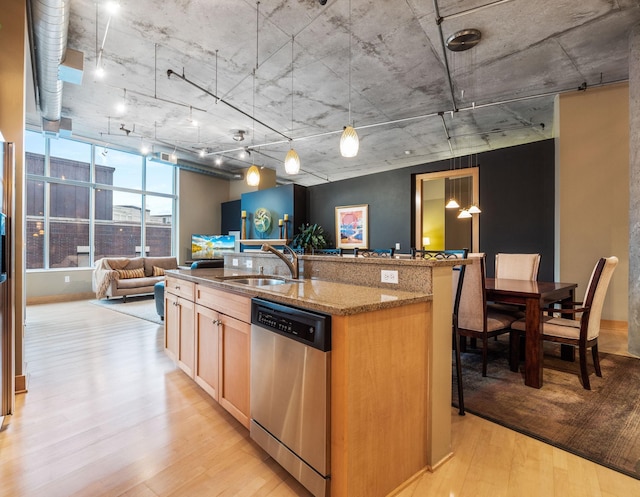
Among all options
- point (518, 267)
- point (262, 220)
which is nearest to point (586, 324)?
point (518, 267)

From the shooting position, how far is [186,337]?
8.60ft

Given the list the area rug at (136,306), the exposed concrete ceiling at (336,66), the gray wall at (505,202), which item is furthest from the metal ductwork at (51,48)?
the gray wall at (505,202)

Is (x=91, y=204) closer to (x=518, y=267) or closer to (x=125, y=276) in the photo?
(x=125, y=276)

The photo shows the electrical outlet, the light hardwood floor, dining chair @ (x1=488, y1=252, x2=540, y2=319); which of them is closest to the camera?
the light hardwood floor

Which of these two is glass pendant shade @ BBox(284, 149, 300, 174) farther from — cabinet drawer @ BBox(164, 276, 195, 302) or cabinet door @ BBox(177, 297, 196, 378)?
cabinet door @ BBox(177, 297, 196, 378)

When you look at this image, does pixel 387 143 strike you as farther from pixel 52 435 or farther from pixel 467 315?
pixel 52 435

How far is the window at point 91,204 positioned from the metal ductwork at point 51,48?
2.30 m

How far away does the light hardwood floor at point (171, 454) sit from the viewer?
1.52 m

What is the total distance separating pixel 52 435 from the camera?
6.35 ft

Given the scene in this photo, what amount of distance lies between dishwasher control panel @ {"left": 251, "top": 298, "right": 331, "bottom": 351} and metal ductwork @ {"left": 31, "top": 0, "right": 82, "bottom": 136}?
3.13 meters

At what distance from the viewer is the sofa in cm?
646

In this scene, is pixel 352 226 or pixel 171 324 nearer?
pixel 171 324

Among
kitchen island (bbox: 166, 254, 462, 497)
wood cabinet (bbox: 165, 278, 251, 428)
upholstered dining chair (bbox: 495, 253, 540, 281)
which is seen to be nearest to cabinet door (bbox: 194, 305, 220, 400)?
wood cabinet (bbox: 165, 278, 251, 428)

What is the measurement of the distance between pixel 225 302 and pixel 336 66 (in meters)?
3.53
